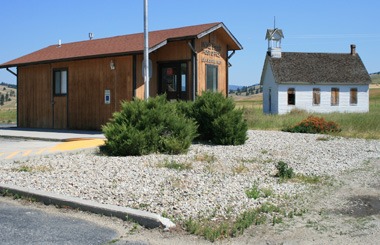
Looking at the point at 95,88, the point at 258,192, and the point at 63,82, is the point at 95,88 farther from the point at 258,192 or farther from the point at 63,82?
the point at 258,192

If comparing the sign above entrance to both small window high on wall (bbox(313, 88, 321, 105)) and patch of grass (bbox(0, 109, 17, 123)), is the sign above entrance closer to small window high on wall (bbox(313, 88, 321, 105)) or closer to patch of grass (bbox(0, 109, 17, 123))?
patch of grass (bbox(0, 109, 17, 123))

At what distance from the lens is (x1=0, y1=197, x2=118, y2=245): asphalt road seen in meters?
5.26

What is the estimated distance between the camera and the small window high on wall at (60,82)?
2086cm

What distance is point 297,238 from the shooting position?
5.39 metres

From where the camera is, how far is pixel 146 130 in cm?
1202

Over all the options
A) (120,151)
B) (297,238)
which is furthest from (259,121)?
(297,238)

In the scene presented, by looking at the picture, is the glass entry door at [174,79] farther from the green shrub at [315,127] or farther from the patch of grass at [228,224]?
the patch of grass at [228,224]

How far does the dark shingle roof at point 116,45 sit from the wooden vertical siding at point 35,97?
1.84 ft

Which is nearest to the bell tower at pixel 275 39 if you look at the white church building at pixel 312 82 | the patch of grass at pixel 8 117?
the white church building at pixel 312 82

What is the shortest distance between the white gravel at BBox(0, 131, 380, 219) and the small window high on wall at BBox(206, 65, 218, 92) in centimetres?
589

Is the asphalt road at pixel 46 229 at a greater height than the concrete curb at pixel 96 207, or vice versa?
the concrete curb at pixel 96 207

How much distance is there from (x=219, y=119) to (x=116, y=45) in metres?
7.81

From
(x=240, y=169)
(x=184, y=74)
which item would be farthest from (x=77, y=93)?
(x=240, y=169)

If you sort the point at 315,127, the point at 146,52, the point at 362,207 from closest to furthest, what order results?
the point at 362,207, the point at 146,52, the point at 315,127
